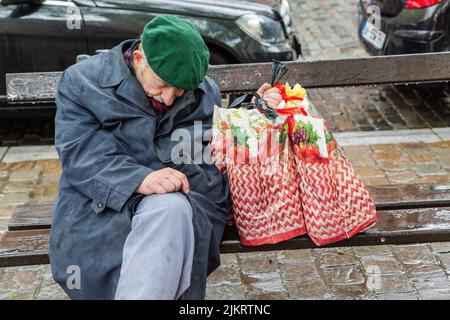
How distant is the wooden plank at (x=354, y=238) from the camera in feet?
10.2

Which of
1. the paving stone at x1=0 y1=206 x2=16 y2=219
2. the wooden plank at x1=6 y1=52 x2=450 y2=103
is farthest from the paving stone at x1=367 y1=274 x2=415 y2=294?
the paving stone at x1=0 y1=206 x2=16 y2=219

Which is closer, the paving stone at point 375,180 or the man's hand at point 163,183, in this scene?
the man's hand at point 163,183

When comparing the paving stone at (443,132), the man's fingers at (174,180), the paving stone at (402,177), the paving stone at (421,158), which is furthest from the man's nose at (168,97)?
the paving stone at (443,132)

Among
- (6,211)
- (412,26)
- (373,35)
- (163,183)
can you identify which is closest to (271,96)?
(163,183)

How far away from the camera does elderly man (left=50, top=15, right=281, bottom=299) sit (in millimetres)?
2625

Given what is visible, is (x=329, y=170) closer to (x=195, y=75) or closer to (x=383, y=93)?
(x=195, y=75)

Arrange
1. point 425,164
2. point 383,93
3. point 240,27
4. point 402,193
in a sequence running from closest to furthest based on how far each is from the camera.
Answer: point 402,193, point 425,164, point 240,27, point 383,93

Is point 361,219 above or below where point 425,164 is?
above

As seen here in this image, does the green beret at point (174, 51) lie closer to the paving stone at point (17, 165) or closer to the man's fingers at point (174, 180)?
the man's fingers at point (174, 180)

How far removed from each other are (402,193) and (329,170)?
75 cm

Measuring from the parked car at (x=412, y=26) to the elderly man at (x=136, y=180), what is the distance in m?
3.33
